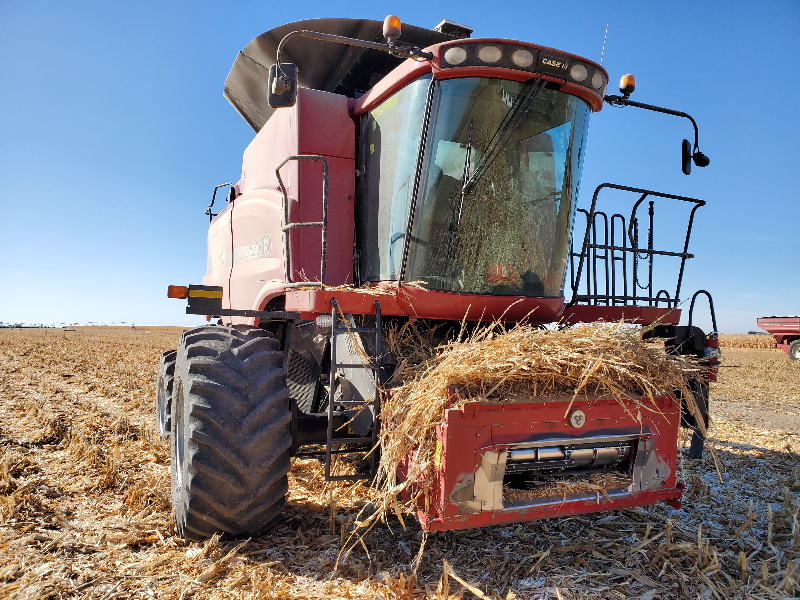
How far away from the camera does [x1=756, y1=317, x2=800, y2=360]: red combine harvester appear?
21297 mm

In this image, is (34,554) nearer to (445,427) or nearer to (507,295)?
(445,427)

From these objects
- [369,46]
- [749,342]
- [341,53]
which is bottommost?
[749,342]

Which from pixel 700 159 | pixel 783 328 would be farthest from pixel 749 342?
pixel 700 159

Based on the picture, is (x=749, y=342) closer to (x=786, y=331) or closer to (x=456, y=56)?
(x=786, y=331)

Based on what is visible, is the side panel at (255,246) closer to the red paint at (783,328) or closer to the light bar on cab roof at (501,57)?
the light bar on cab roof at (501,57)

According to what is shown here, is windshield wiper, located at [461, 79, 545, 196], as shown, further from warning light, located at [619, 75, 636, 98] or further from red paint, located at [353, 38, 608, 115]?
warning light, located at [619, 75, 636, 98]

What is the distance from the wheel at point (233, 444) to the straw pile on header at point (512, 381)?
61cm

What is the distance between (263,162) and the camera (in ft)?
16.1

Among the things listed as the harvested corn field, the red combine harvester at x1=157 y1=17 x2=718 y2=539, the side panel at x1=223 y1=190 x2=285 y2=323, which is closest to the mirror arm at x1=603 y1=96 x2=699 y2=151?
the red combine harvester at x1=157 y1=17 x2=718 y2=539

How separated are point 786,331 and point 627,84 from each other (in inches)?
886

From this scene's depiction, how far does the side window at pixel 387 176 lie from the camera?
3.52 metres

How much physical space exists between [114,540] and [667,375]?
3281 millimetres

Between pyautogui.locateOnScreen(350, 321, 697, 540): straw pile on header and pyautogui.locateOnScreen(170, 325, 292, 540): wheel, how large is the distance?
611 mm

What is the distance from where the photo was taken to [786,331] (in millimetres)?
21672
